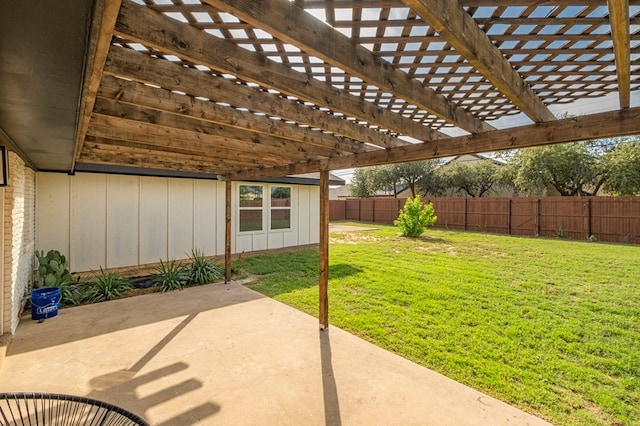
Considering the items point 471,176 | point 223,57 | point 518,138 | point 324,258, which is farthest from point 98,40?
point 471,176

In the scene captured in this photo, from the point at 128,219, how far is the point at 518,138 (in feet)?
24.4

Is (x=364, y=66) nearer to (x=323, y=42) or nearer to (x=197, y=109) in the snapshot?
(x=323, y=42)

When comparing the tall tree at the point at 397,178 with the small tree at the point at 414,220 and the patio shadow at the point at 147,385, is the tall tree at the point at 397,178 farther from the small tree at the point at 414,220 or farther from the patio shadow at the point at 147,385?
the patio shadow at the point at 147,385

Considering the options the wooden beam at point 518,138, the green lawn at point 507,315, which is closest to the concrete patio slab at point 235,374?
the green lawn at point 507,315

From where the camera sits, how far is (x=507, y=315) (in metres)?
4.18

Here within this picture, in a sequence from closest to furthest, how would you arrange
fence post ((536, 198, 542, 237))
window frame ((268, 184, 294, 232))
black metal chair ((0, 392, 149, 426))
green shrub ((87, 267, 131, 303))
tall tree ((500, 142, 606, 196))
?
black metal chair ((0, 392, 149, 426))
green shrub ((87, 267, 131, 303))
window frame ((268, 184, 294, 232))
fence post ((536, 198, 542, 237))
tall tree ((500, 142, 606, 196))

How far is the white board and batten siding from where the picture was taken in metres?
5.91

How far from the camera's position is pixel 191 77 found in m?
1.88

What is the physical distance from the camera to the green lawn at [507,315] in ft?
8.62

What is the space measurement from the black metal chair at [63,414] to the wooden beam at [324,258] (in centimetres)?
228

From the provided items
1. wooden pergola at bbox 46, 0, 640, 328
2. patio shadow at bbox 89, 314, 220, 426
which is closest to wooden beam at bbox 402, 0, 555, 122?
wooden pergola at bbox 46, 0, 640, 328

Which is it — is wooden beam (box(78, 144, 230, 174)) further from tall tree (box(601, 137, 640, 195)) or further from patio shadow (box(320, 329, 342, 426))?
tall tree (box(601, 137, 640, 195))

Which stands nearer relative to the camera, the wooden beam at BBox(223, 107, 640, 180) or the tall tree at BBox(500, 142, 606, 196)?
the wooden beam at BBox(223, 107, 640, 180)

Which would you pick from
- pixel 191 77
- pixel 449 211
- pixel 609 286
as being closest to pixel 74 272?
pixel 191 77
